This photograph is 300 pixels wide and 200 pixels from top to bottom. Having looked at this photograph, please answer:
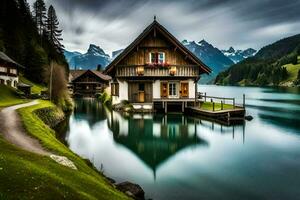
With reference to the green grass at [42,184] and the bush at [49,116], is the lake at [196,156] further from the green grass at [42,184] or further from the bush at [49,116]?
the green grass at [42,184]

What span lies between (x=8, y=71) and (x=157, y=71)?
29.5 metres

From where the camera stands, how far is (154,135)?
28.1 metres

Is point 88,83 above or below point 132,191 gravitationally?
above

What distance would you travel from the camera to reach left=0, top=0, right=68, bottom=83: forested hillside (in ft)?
262

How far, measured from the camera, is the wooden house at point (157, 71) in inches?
1732

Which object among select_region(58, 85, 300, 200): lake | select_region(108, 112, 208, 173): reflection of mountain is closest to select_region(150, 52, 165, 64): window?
select_region(108, 112, 208, 173): reflection of mountain

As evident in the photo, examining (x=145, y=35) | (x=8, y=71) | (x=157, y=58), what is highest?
(x=145, y=35)

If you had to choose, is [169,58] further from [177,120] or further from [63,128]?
[63,128]

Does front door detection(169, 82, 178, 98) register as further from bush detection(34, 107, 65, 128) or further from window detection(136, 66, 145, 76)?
bush detection(34, 107, 65, 128)

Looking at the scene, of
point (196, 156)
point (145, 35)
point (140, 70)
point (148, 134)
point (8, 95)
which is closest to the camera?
point (196, 156)

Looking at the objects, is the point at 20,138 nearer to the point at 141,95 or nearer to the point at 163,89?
the point at 141,95

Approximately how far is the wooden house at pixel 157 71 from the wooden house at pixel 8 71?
20.9 m

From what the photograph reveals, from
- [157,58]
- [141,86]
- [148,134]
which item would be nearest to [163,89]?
[141,86]

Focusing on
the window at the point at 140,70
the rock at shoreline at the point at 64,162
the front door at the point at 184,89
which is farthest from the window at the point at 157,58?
the rock at shoreline at the point at 64,162
